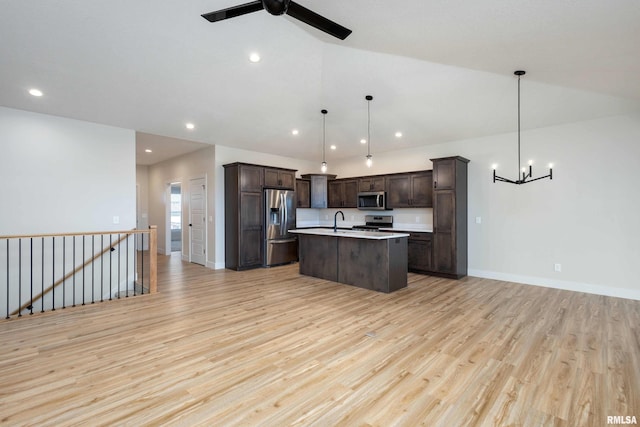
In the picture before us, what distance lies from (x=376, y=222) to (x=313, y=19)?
18.8ft

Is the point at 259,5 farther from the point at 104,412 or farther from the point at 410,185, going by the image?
the point at 410,185

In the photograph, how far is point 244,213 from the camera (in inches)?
259

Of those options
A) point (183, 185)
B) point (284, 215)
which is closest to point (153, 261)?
point (284, 215)

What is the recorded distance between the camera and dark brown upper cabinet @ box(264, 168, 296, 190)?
703cm

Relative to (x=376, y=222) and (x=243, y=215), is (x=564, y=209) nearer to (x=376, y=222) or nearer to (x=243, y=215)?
(x=376, y=222)

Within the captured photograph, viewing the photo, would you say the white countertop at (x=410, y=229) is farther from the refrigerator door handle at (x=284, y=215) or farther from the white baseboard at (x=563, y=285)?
the refrigerator door handle at (x=284, y=215)

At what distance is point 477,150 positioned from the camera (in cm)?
596

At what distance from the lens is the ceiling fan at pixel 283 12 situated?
2.16 m

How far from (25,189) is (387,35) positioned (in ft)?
18.7

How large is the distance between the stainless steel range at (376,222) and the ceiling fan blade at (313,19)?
17.1ft

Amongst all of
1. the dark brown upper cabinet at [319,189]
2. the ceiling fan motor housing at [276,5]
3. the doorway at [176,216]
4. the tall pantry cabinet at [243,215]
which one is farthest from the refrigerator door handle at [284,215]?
the ceiling fan motor housing at [276,5]

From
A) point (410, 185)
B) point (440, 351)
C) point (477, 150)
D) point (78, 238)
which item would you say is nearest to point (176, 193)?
point (78, 238)

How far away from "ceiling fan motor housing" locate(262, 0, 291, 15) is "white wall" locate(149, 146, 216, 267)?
5052 millimetres

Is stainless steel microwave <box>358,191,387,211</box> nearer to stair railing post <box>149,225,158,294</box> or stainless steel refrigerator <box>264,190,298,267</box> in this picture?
stainless steel refrigerator <box>264,190,298,267</box>
